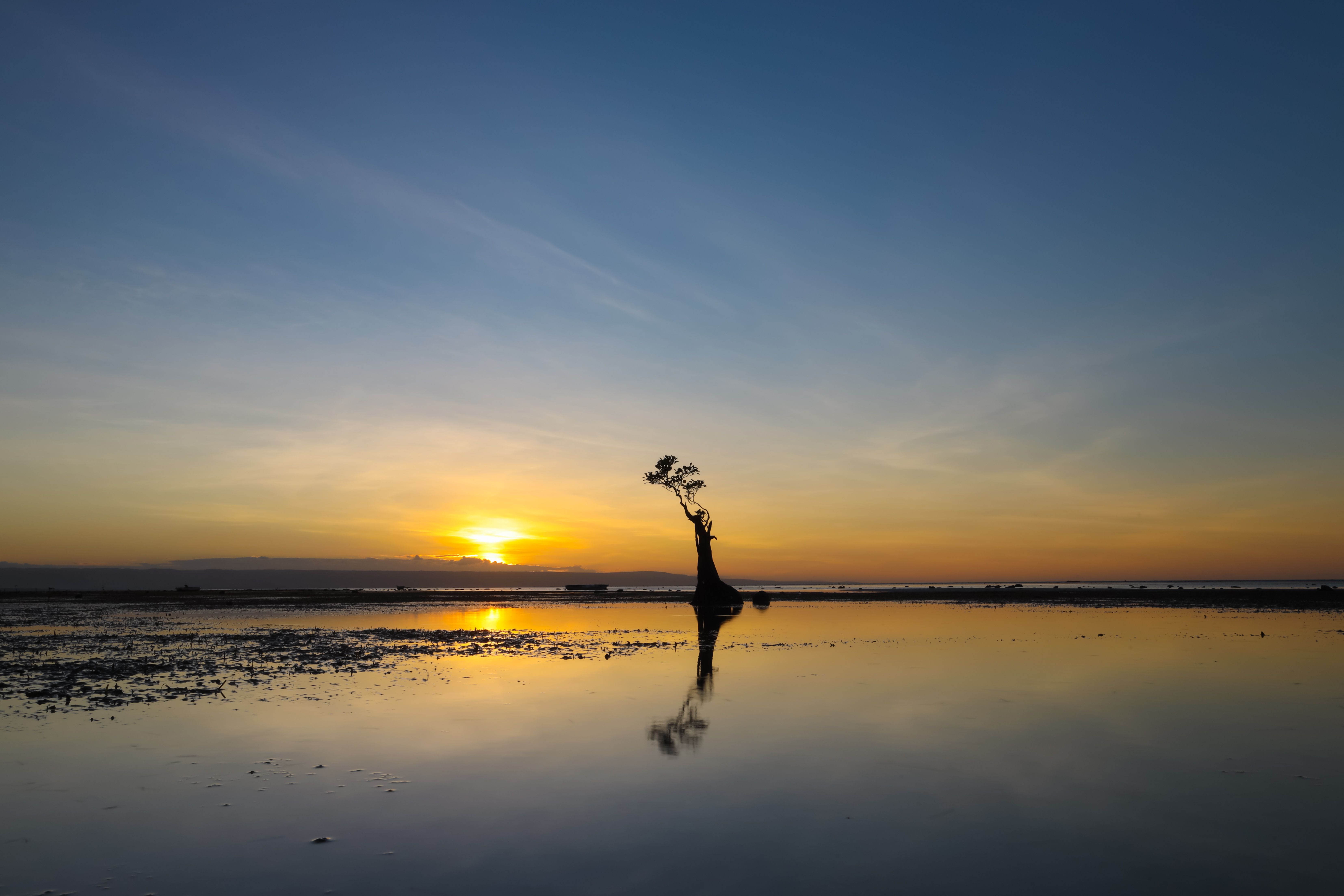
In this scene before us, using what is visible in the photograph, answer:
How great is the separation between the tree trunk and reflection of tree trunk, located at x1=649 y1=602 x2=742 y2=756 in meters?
30.5

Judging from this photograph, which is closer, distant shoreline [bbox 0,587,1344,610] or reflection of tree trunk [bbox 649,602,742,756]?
reflection of tree trunk [bbox 649,602,742,756]

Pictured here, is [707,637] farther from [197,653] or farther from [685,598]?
[685,598]

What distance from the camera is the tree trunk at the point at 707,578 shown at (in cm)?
6353

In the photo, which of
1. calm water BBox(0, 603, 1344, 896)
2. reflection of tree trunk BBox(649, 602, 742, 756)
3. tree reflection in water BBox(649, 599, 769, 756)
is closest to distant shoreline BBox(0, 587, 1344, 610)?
tree reflection in water BBox(649, 599, 769, 756)

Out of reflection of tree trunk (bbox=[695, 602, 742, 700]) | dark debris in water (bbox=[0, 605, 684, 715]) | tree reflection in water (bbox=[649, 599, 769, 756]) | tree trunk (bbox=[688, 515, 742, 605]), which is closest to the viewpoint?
tree reflection in water (bbox=[649, 599, 769, 756])

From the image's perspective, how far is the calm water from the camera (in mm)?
7910

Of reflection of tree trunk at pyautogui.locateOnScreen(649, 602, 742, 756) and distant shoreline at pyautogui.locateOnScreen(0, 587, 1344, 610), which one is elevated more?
distant shoreline at pyautogui.locateOnScreen(0, 587, 1344, 610)

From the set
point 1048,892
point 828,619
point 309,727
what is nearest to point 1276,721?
point 1048,892

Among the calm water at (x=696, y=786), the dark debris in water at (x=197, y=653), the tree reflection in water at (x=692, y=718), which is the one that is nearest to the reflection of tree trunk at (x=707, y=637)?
the tree reflection in water at (x=692, y=718)

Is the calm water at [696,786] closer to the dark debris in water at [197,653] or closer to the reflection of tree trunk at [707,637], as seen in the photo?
the reflection of tree trunk at [707,637]

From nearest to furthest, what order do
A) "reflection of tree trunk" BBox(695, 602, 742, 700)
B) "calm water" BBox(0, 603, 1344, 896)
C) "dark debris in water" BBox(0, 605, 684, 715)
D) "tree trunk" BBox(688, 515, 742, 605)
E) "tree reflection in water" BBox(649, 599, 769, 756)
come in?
"calm water" BBox(0, 603, 1344, 896) → "tree reflection in water" BBox(649, 599, 769, 756) → "dark debris in water" BBox(0, 605, 684, 715) → "reflection of tree trunk" BBox(695, 602, 742, 700) → "tree trunk" BBox(688, 515, 742, 605)

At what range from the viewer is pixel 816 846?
340 inches

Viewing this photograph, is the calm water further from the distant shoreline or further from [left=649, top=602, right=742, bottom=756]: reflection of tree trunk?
the distant shoreline

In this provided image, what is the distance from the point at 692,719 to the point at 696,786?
491cm
